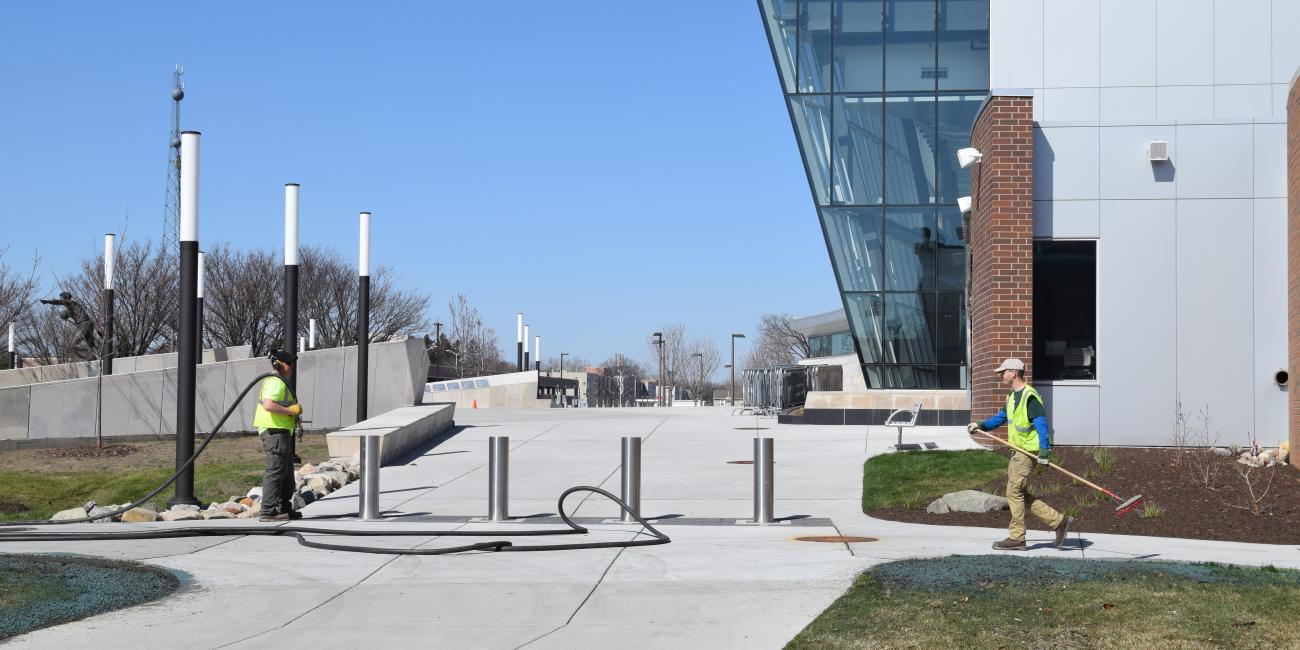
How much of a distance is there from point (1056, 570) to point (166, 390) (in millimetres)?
24363

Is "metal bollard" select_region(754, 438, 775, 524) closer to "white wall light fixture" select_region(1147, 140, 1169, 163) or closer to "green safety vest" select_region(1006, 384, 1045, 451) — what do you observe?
"green safety vest" select_region(1006, 384, 1045, 451)

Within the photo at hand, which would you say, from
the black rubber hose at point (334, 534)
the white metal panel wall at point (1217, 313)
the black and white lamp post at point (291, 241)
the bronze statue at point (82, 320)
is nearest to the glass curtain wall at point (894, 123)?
the white metal panel wall at point (1217, 313)

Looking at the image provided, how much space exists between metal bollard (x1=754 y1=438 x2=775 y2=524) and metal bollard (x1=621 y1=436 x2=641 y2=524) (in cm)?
129

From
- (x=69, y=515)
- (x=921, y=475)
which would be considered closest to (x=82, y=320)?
(x=69, y=515)

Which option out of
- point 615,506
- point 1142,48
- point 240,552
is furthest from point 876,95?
point 240,552

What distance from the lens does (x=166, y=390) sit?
29.7 m

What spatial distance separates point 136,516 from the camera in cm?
1481

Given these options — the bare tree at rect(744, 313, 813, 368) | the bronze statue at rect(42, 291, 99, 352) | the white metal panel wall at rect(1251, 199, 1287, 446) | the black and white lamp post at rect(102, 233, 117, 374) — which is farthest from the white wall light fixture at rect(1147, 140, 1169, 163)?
the bare tree at rect(744, 313, 813, 368)

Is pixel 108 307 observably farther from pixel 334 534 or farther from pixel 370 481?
pixel 334 534

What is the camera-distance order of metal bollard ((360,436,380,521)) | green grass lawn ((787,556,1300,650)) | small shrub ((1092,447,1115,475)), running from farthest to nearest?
1. small shrub ((1092,447,1115,475))
2. metal bollard ((360,436,380,521))
3. green grass lawn ((787,556,1300,650))

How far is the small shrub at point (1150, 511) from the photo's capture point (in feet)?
44.2

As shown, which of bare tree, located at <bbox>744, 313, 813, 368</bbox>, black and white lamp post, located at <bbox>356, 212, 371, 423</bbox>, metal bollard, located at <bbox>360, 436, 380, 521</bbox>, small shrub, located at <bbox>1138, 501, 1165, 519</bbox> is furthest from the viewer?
bare tree, located at <bbox>744, 313, 813, 368</bbox>

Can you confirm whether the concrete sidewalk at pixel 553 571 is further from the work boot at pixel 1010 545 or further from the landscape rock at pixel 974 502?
the landscape rock at pixel 974 502

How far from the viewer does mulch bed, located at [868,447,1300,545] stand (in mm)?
13047
